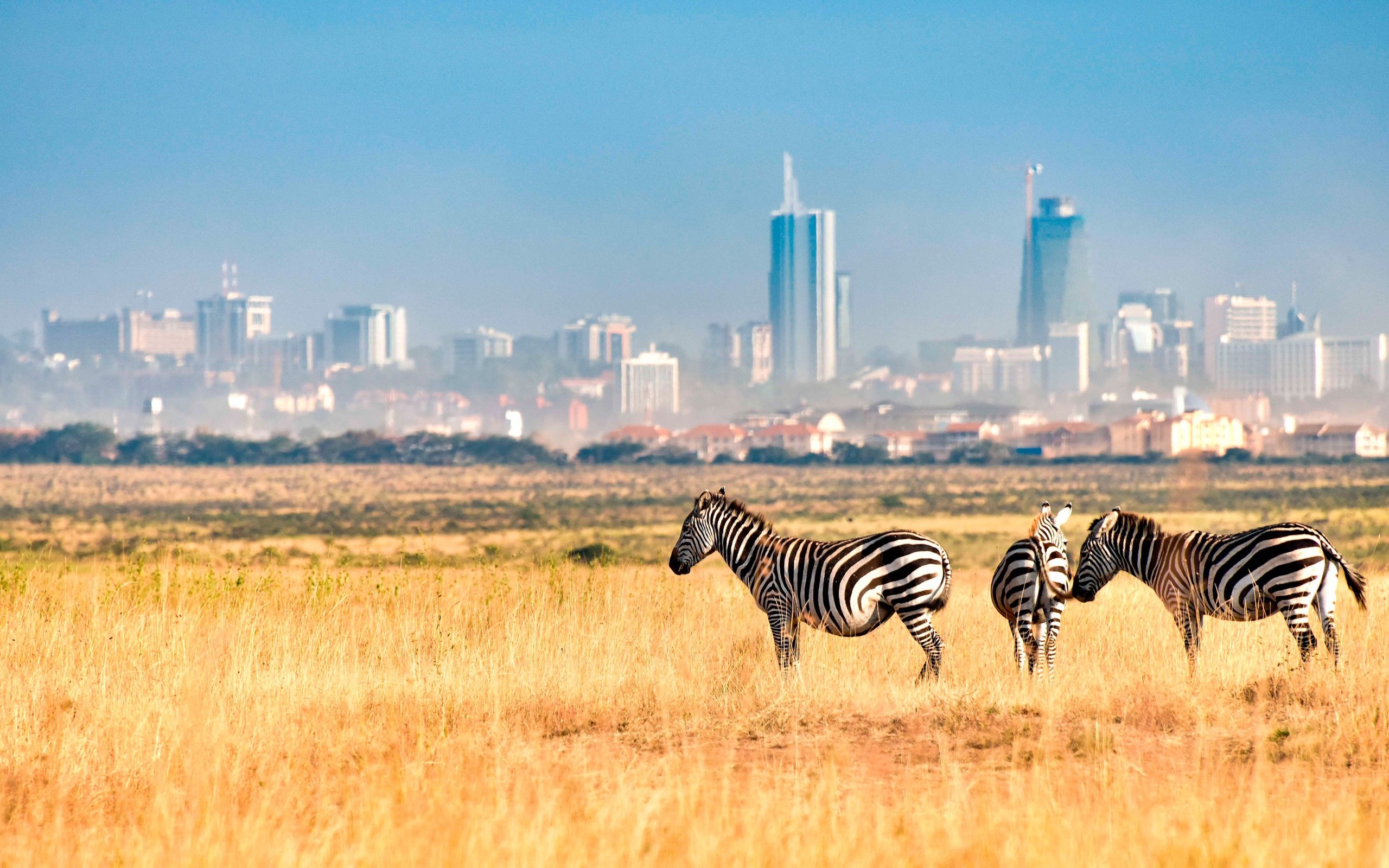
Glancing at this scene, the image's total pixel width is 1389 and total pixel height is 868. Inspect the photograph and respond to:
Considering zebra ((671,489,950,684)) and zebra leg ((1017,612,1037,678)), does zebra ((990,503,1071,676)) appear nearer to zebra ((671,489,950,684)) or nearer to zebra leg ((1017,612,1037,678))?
zebra leg ((1017,612,1037,678))

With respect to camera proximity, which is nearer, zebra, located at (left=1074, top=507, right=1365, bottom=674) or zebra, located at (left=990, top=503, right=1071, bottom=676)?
zebra, located at (left=1074, top=507, right=1365, bottom=674)

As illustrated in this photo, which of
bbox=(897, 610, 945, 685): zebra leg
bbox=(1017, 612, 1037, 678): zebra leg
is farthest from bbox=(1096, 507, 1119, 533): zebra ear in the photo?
bbox=(897, 610, 945, 685): zebra leg

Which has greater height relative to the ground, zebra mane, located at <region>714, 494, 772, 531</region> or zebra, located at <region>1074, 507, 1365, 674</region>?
zebra mane, located at <region>714, 494, 772, 531</region>

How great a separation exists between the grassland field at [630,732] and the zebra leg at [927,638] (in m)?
0.18

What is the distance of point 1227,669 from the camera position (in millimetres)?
11367

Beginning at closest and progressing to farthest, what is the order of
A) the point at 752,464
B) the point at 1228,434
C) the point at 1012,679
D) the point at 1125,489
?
the point at 1012,679 → the point at 1125,489 → the point at 752,464 → the point at 1228,434

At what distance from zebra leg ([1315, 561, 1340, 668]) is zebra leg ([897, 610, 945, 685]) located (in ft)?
9.26

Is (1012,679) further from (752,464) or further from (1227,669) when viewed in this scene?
(752,464)

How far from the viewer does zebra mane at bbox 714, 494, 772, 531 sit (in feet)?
41.3

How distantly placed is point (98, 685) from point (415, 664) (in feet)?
7.77

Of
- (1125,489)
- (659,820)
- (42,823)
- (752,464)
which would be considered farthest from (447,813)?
(752,464)

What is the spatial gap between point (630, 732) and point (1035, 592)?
11.7 ft

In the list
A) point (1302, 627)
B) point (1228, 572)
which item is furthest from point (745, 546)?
point (1302, 627)

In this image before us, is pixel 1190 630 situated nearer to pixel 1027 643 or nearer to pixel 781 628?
pixel 1027 643
